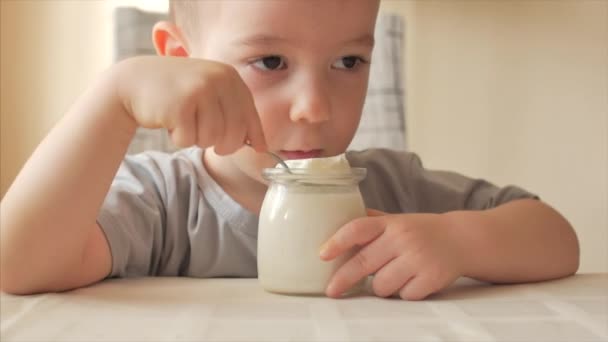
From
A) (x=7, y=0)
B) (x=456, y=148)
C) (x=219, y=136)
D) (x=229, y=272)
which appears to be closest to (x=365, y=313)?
(x=219, y=136)

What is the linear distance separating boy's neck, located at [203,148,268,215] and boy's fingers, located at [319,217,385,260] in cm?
29

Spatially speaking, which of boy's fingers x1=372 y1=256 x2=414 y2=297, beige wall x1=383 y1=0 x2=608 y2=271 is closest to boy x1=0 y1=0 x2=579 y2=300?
boy's fingers x1=372 y1=256 x2=414 y2=297

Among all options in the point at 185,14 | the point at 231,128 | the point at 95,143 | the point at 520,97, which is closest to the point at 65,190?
the point at 95,143

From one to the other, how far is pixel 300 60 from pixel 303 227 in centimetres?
23

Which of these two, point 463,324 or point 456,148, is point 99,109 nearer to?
point 463,324

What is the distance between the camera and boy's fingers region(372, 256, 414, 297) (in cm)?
58

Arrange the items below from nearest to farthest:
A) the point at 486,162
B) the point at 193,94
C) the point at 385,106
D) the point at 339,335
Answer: the point at 339,335
the point at 193,94
the point at 385,106
the point at 486,162

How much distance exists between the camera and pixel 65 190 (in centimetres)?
60

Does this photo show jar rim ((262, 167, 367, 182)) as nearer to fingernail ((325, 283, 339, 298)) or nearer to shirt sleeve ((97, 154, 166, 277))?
fingernail ((325, 283, 339, 298))

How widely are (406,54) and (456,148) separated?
0.84ft

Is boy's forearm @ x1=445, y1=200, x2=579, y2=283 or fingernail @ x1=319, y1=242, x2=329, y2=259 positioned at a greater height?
fingernail @ x1=319, y1=242, x2=329, y2=259

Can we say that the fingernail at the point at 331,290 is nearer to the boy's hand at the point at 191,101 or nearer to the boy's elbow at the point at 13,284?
the boy's hand at the point at 191,101

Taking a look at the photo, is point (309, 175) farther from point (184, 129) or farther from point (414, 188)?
point (414, 188)

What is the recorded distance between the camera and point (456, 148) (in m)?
1.64
